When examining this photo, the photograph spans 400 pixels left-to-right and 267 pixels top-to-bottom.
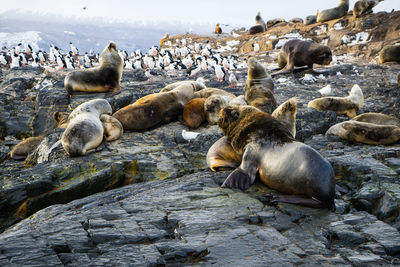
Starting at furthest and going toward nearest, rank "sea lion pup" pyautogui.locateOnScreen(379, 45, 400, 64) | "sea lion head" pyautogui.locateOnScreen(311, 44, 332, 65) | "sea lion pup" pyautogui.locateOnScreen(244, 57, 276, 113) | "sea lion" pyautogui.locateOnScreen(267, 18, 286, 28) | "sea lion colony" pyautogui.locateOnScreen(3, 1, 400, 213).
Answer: "sea lion" pyautogui.locateOnScreen(267, 18, 286, 28) < "sea lion pup" pyautogui.locateOnScreen(379, 45, 400, 64) < "sea lion head" pyautogui.locateOnScreen(311, 44, 332, 65) < "sea lion pup" pyautogui.locateOnScreen(244, 57, 276, 113) < "sea lion colony" pyautogui.locateOnScreen(3, 1, 400, 213)

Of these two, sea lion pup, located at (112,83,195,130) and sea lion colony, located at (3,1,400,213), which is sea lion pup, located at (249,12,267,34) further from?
sea lion pup, located at (112,83,195,130)

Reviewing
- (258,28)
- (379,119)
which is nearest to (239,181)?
(379,119)

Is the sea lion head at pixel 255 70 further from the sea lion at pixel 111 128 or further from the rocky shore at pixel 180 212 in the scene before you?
the sea lion at pixel 111 128

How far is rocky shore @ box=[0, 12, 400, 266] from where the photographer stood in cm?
251

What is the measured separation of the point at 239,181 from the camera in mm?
3832

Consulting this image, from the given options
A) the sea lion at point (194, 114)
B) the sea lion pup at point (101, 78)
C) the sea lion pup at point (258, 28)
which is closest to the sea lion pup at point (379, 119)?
the sea lion at point (194, 114)

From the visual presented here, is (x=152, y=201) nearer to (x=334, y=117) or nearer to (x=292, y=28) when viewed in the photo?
(x=334, y=117)

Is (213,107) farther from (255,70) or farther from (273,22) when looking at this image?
(273,22)

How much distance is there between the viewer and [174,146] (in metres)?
7.02

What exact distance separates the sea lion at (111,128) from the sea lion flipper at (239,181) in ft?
13.0

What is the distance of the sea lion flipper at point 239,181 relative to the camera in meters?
3.79

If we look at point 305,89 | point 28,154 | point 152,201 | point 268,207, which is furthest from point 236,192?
point 305,89

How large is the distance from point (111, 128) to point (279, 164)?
4.51m

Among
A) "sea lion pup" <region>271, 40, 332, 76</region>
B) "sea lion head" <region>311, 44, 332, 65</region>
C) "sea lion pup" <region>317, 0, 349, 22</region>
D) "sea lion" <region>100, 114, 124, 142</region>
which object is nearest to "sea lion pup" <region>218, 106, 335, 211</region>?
"sea lion" <region>100, 114, 124, 142</region>
